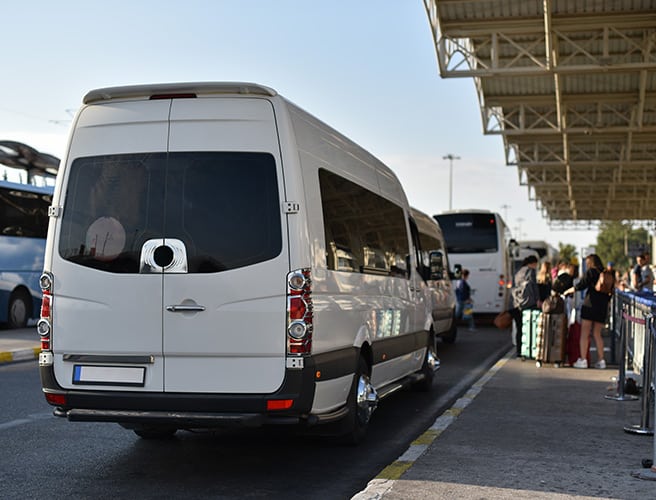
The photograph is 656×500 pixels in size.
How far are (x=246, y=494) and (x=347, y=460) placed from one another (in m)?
1.34

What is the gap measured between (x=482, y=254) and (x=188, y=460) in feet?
68.3

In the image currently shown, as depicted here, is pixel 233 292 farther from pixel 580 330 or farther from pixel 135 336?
pixel 580 330

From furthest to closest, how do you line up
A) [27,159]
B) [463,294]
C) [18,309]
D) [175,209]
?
[27,159] < [463,294] < [18,309] < [175,209]

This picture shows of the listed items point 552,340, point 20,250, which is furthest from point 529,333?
point 20,250

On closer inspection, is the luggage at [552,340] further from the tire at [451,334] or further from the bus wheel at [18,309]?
the bus wheel at [18,309]

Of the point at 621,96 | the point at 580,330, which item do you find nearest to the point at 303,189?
the point at 580,330

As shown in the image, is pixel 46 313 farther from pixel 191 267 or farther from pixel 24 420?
pixel 24 420

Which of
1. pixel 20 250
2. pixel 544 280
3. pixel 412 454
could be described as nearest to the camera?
pixel 412 454

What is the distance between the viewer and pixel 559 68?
2373cm

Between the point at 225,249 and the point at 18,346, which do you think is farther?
the point at 18,346

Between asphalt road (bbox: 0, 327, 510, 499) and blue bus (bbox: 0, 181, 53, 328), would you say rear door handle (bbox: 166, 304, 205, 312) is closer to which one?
asphalt road (bbox: 0, 327, 510, 499)

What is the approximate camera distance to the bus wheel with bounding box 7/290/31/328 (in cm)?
2289

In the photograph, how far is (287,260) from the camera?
20.7ft

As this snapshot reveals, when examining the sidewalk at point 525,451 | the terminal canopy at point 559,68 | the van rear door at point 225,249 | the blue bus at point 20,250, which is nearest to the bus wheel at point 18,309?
the blue bus at point 20,250
